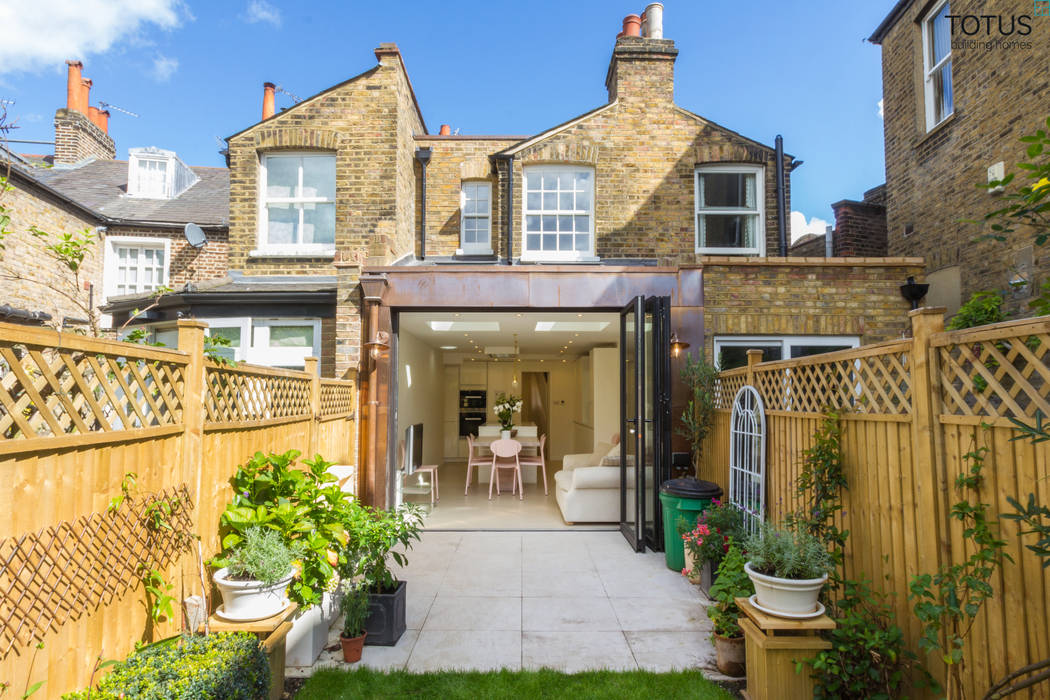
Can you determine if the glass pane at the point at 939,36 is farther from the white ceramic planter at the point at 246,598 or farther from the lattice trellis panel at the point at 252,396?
the white ceramic planter at the point at 246,598

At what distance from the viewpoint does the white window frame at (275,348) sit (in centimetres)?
725

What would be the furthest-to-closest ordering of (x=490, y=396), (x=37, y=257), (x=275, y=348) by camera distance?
1. (x=490, y=396)
2. (x=37, y=257)
3. (x=275, y=348)

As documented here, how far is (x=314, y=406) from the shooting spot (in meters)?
5.02

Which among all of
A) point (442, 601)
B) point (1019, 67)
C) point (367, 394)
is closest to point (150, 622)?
point (442, 601)

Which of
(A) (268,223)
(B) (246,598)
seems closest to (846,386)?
(B) (246,598)

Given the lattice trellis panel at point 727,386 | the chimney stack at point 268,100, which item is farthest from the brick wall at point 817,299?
the chimney stack at point 268,100

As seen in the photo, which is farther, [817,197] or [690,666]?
[817,197]

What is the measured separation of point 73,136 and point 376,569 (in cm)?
1570

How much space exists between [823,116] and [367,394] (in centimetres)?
Result: 957

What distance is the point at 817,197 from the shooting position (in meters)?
10.0

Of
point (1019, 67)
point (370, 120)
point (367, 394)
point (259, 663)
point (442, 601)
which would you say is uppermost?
point (370, 120)

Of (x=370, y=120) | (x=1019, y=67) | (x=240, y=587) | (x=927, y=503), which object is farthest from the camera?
(x=370, y=120)

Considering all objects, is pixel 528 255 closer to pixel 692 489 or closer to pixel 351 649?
pixel 692 489

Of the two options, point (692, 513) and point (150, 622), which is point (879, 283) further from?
point (150, 622)
